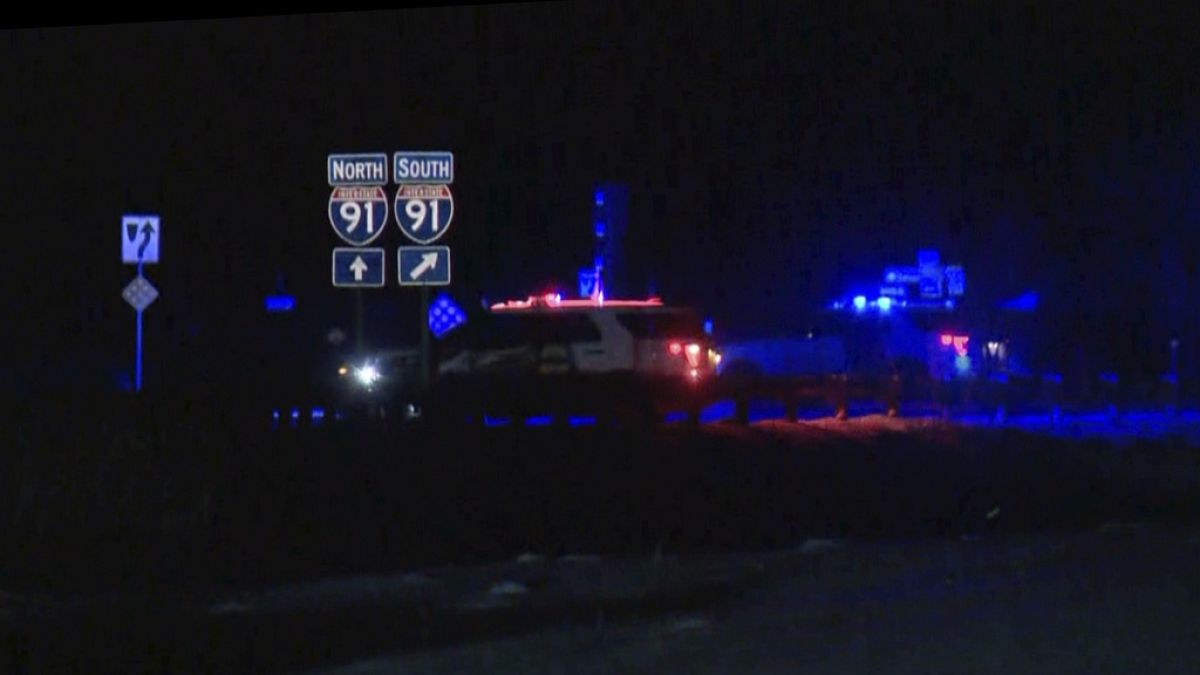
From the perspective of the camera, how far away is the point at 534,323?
85.6ft

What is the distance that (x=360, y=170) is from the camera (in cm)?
2027

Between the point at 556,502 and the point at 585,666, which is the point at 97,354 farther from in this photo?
the point at 585,666

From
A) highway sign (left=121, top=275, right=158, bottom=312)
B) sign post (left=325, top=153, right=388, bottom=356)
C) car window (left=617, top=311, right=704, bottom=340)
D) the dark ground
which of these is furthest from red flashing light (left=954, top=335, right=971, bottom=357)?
sign post (left=325, top=153, right=388, bottom=356)

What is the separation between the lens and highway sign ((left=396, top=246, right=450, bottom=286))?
20.7 metres

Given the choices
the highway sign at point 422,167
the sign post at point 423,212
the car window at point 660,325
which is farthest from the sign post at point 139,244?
the highway sign at point 422,167

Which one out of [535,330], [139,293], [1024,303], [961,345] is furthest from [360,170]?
[1024,303]

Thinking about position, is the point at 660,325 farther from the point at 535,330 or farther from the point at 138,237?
the point at 138,237

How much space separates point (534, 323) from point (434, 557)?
13.1m

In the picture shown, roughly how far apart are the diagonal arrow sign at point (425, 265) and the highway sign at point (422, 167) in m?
1.02

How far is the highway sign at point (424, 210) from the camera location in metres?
20.2

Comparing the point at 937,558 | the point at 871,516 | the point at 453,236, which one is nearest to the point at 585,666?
the point at 937,558

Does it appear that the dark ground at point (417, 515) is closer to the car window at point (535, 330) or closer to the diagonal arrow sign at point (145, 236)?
the car window at point (535, 330)

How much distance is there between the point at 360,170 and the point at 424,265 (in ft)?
4.57

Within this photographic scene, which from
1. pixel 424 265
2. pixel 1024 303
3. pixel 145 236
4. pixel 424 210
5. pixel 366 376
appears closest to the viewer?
pixel 424 210
